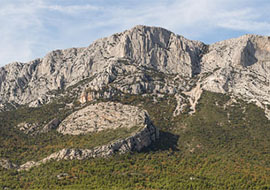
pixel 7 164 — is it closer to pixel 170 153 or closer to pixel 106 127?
pixel 106 127

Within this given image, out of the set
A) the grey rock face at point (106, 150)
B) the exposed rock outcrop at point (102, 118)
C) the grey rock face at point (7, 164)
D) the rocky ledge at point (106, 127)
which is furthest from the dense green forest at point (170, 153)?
the exposed rock outcrop at point (102, 118)

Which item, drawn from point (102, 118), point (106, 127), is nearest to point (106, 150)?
point (106, 127)

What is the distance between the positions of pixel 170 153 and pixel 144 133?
41.5 ft

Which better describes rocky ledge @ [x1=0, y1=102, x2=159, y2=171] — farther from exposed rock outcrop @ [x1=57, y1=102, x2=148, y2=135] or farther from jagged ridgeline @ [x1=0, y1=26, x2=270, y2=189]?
jagged ridgeline @ [x1=0, y1=26, x2=270, y2=189]

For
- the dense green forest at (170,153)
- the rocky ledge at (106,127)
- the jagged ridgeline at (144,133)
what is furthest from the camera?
the rocky ledge at (106,127)

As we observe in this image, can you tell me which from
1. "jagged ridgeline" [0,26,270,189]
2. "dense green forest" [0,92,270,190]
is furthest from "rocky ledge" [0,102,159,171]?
"dense green forest" [0,92,270,190]

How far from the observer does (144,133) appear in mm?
133250

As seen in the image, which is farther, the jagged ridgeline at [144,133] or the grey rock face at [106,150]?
the grey rock face at [106,150]

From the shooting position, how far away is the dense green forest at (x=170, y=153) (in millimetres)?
102875

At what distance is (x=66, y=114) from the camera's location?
526ft

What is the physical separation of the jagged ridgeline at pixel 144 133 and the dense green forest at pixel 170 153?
338 millimetres

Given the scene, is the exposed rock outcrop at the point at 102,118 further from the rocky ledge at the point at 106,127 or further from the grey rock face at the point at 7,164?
the grey rock face at the point at 7,164

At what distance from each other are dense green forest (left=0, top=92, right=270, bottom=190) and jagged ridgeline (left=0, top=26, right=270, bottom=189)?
0.34m

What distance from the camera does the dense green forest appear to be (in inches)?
4050
